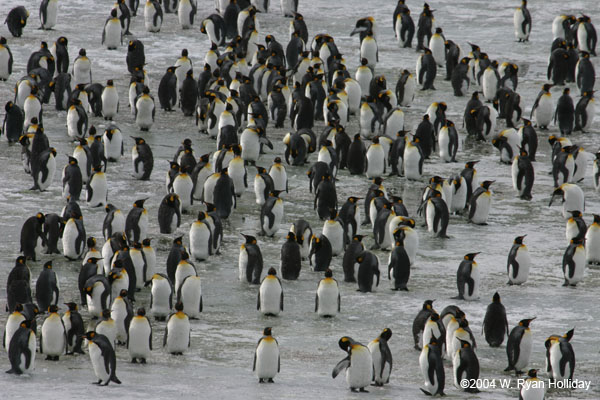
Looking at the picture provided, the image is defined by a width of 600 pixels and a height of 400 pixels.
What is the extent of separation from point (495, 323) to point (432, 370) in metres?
1.62

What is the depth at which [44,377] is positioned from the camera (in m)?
11.7

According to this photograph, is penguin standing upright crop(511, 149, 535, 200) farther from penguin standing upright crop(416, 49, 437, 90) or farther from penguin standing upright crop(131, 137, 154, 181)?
penguin standing upright crop(131, 137, 154, 181)

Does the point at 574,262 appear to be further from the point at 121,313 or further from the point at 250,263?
the point at 121,313

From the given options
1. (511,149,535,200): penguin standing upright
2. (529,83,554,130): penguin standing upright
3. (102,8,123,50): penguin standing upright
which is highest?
(102,8,123,50): penguin standing upright

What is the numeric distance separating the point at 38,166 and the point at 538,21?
47.5ft

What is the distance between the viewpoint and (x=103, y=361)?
11.6 metres

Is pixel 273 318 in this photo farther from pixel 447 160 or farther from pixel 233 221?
pixel 447 160

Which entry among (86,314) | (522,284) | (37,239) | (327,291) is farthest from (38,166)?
(522,284)

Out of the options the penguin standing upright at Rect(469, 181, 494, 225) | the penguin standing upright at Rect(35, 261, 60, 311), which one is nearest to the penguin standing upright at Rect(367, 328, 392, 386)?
the penguin standing upright at Rect(35, 261, 60, 311)

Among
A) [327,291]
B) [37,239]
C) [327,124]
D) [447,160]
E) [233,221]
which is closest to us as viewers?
[327,291]

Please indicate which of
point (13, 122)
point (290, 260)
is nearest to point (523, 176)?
point (290, 260)

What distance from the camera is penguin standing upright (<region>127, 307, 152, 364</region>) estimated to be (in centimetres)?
1228

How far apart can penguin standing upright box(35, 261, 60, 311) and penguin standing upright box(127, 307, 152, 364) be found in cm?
147

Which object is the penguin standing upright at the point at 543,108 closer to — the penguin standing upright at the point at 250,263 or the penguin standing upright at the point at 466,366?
the penguin standing upright at the point at 250,263
